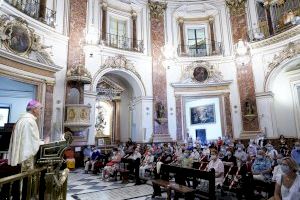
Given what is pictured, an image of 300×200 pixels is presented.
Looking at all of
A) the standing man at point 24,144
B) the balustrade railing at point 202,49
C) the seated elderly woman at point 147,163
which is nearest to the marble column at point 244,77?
the balustrade railing at point 202,49

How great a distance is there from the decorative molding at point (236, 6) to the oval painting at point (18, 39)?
1100 centimetres

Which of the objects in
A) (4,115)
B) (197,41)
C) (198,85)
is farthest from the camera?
(197,41)

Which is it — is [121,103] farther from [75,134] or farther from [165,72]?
[75,134]

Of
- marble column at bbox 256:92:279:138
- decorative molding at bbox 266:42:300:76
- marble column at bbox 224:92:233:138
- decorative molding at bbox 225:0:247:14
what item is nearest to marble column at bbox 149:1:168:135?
marble column at bbox 224:92:233:138

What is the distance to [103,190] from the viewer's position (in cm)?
702

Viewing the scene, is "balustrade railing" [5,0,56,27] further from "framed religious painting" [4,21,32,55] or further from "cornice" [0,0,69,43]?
"framed religious painting" [4,21,32,55]

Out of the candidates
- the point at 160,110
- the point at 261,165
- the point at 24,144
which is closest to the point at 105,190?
the point at 261,165

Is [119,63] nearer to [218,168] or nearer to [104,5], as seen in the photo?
[104,5]

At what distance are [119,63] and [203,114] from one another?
23.5ft

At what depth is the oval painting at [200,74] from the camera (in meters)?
14.4

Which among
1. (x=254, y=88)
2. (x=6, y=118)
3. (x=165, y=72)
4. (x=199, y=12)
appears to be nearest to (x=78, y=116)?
(x=6, y=118)

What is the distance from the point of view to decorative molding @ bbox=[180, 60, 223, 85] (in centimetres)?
1430

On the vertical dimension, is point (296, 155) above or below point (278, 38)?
below

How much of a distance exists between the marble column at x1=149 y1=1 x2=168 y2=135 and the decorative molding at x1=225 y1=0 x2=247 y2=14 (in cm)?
381
